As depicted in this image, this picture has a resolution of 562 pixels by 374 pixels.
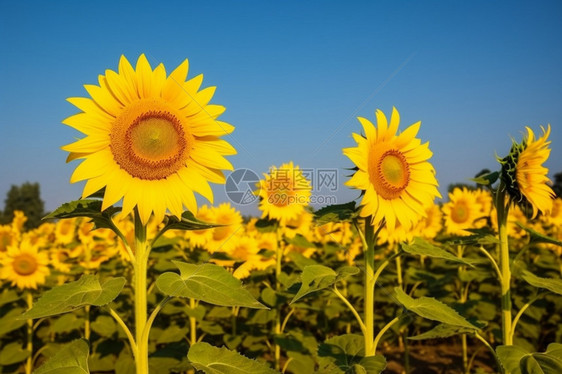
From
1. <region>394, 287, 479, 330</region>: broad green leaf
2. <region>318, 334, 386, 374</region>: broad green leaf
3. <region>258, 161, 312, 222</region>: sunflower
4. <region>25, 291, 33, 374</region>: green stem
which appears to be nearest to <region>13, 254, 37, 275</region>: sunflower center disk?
<region>25, 291, 33, 374</region>: green stem

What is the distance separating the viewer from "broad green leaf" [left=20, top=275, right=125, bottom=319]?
169cm

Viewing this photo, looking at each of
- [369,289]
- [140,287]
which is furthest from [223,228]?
[140,287]

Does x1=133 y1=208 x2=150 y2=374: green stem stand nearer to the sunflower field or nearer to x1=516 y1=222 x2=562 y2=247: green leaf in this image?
the sunflower field

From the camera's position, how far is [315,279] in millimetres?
2352

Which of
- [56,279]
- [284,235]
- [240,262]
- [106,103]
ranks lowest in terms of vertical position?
[56,279]

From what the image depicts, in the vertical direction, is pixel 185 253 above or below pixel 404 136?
below

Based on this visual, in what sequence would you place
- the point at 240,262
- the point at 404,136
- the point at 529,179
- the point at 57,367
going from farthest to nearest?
1. the point at 240,262
2. the point at 529,179
3. the point at 404,136
4. the point at 57,367

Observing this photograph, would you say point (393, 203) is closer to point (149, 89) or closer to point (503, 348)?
point (503, 348)

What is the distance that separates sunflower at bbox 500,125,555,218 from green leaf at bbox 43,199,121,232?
8.44ft

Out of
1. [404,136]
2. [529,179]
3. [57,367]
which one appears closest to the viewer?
[57,367]

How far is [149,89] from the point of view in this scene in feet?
6.98

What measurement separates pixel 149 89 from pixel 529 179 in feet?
8.53

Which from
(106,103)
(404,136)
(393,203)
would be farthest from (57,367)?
(404,136)

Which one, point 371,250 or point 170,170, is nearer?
point 170,170
